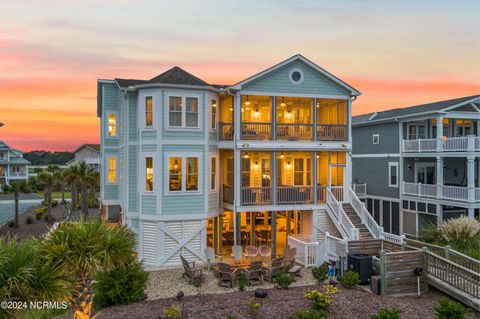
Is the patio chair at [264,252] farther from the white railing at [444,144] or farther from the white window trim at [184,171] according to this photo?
the white railing at [444,144]

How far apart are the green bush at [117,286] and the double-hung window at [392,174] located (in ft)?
70.1

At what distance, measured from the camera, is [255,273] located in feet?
46.6

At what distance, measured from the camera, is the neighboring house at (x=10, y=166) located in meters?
73.1

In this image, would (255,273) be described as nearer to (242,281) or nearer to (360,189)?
(242,281)

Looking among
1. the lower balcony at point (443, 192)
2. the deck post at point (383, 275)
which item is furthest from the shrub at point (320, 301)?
the lower balcony at point (443, 192)

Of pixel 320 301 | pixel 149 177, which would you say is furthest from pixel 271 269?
pixel 149 177

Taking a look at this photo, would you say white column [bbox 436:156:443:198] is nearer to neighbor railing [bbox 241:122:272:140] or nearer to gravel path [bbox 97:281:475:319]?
gravel path [bbox 97:281:475:319]

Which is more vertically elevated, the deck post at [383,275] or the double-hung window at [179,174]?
the double-hung window at [179,174]

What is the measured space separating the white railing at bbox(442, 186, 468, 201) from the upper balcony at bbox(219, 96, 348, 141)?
8.43 metres

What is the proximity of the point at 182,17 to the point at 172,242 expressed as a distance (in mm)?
13109

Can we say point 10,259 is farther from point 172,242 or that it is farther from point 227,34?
point 227,34

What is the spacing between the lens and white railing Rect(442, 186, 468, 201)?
2215 cm

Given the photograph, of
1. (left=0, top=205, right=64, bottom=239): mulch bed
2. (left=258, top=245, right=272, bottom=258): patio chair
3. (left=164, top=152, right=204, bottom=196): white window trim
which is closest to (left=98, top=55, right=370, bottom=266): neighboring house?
(left=164, top=152, right=204, bottom=196): white window trim

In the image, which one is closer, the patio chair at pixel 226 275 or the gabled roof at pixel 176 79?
the patio chair at pixel 226 275
